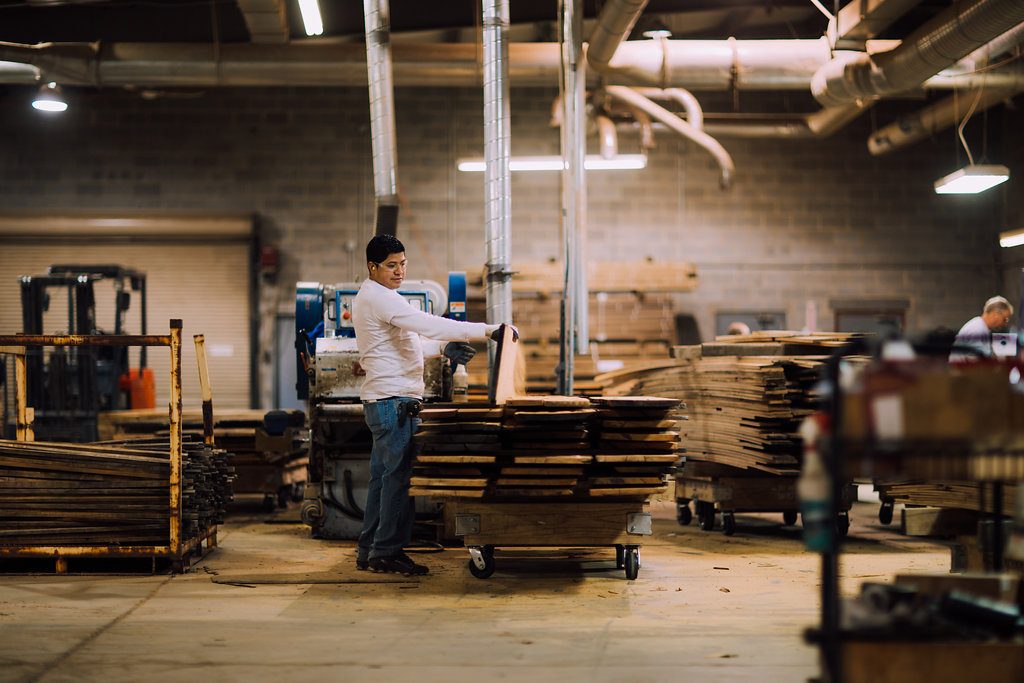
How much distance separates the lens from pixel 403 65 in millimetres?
11312

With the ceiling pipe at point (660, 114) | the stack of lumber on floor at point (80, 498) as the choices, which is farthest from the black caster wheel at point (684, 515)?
the ceiling pipe at point (660, 114)

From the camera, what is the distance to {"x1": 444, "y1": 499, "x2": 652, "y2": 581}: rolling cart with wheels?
19.0ft

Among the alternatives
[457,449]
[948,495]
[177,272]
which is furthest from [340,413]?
[177,272]

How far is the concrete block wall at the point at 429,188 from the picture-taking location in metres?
14.5

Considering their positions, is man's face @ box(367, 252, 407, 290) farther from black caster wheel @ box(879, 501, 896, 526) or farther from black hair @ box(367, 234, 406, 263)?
black caster wheel @ box(879, 501, 896, 526)

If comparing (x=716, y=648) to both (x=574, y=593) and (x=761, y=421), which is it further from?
(x=761, y=421)

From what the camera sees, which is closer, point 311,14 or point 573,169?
point 311,14

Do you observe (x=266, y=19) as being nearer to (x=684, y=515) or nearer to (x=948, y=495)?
(x=684, y=515)

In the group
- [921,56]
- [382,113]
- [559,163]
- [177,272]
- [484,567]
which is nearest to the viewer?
[484,567]

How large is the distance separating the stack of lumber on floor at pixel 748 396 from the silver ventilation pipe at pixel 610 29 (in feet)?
9.21

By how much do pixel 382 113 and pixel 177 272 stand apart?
715 cm

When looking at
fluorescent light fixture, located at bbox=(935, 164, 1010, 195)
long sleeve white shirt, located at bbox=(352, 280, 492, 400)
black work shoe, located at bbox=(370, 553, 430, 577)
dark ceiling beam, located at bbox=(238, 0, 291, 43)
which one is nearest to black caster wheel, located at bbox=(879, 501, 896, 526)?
fluorescent light fixture, located at bbox=(935, 164, 1010, 195)

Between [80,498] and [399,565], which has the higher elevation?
[80,498]

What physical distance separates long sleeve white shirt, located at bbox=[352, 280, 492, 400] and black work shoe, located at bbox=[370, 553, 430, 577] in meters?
0.94
